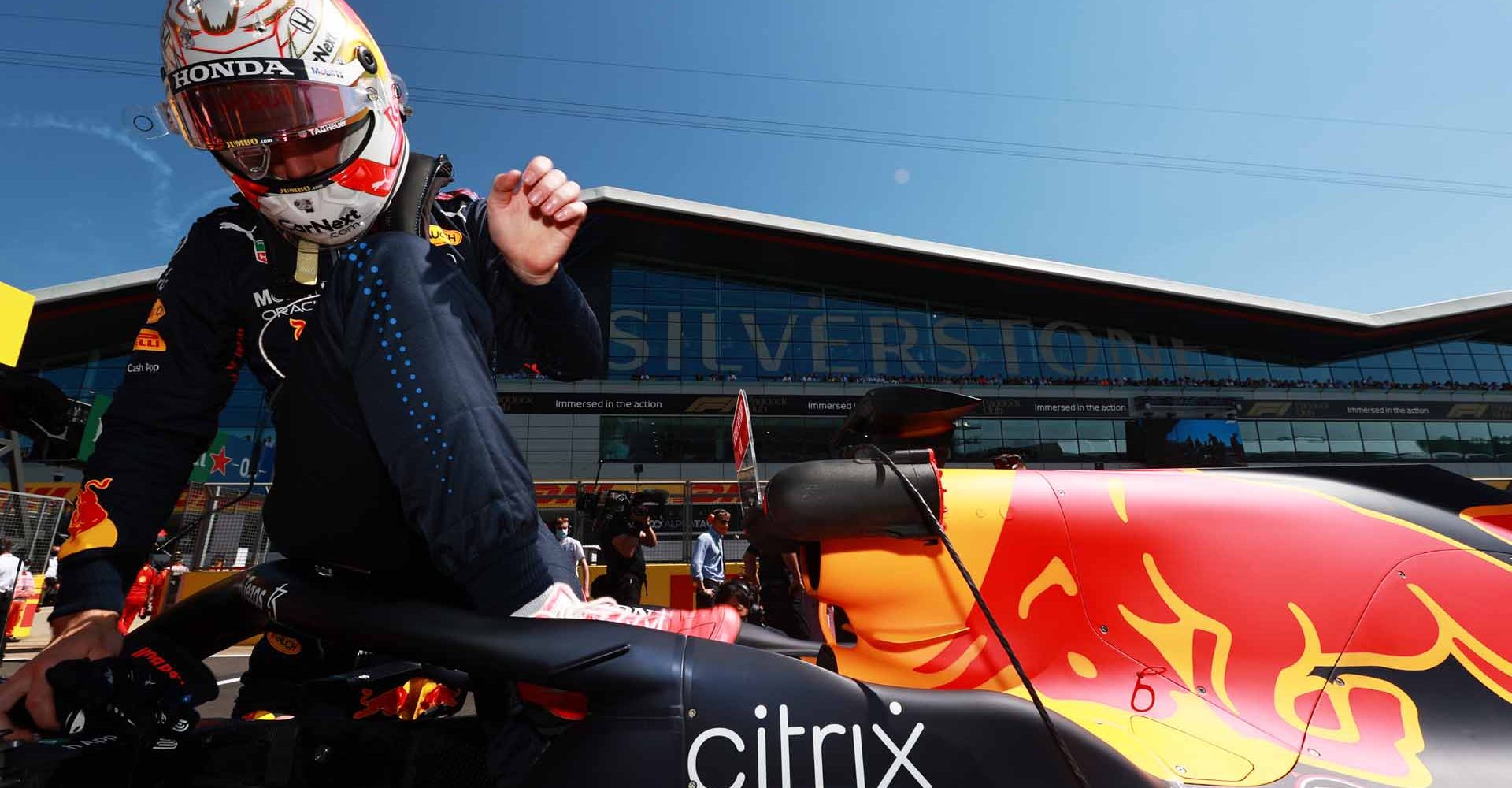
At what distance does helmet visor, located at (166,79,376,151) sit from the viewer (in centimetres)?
121

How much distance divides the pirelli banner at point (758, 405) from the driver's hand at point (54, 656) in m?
23.9

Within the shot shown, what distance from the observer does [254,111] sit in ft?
4.02

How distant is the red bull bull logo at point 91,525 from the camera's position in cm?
107

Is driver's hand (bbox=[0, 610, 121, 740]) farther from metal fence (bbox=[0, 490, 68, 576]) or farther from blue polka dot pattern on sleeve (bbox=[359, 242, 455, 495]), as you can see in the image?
metal fence (bbox=[0, 490, 68, 576])

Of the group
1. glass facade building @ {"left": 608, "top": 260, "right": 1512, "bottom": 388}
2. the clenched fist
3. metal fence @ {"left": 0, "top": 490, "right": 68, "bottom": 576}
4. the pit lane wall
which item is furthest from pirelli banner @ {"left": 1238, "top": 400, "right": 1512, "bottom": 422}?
metal fence @ {"left": 0, "top": 490, "right": 68, "bottom": 576}

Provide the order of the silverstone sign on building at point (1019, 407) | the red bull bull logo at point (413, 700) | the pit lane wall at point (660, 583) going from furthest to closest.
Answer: the silverstone sign on building at point (1019, 407), the pit lane wall at point (660, 583), the red bull bull logo at point (413, 700)

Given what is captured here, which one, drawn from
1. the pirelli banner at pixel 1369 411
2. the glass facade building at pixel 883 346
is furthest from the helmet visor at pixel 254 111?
the pirelli banner at pixel 1369 411

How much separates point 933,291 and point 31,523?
27.4 m

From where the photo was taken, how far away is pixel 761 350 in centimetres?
2772

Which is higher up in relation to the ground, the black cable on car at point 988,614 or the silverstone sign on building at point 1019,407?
the silverstone sign on building at point 1019,407

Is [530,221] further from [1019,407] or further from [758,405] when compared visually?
[1019,407]

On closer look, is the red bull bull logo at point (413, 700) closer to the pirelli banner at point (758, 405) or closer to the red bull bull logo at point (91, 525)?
the red bull bull logo at point (91, 525)

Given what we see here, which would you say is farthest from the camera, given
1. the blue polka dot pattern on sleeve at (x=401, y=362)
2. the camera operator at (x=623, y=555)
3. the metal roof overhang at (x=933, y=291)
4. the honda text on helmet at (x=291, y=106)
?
the metal roof overhang at (x=933, y=291)

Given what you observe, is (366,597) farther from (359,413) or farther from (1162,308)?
(1162,308)
